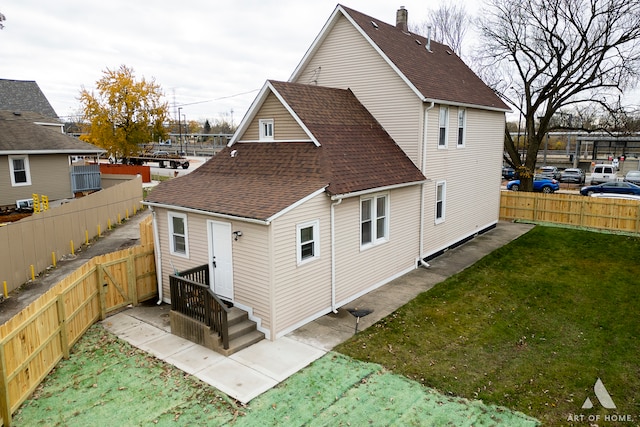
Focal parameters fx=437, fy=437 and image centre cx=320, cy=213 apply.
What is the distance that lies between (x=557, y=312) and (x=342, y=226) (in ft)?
21.3

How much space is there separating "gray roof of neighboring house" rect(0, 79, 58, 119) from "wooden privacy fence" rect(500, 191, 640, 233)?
39950mm

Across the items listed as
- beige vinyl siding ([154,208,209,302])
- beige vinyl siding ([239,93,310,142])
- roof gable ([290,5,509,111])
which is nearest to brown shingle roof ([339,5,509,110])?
roof gable ([290,5,509,111])

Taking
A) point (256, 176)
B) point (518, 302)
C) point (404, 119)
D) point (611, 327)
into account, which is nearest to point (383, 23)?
point (404, 119)

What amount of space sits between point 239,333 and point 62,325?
378 centimetres

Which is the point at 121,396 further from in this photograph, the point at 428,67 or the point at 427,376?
the point at 428,67

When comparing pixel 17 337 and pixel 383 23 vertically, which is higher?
pixel 383 23

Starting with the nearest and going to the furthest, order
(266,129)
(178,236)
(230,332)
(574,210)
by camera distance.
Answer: (230,332), (178,236), (266,129), (574,210)

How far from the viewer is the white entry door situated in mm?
11117

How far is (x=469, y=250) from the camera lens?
60.2 feet

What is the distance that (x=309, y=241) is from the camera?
11.2m

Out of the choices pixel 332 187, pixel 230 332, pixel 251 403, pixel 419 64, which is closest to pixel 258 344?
pixel 230 332

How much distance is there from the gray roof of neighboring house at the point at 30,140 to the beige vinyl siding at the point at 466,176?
68.1ft

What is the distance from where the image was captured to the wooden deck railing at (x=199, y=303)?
31.9 ft

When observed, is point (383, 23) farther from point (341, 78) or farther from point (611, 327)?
point (611, 327)
